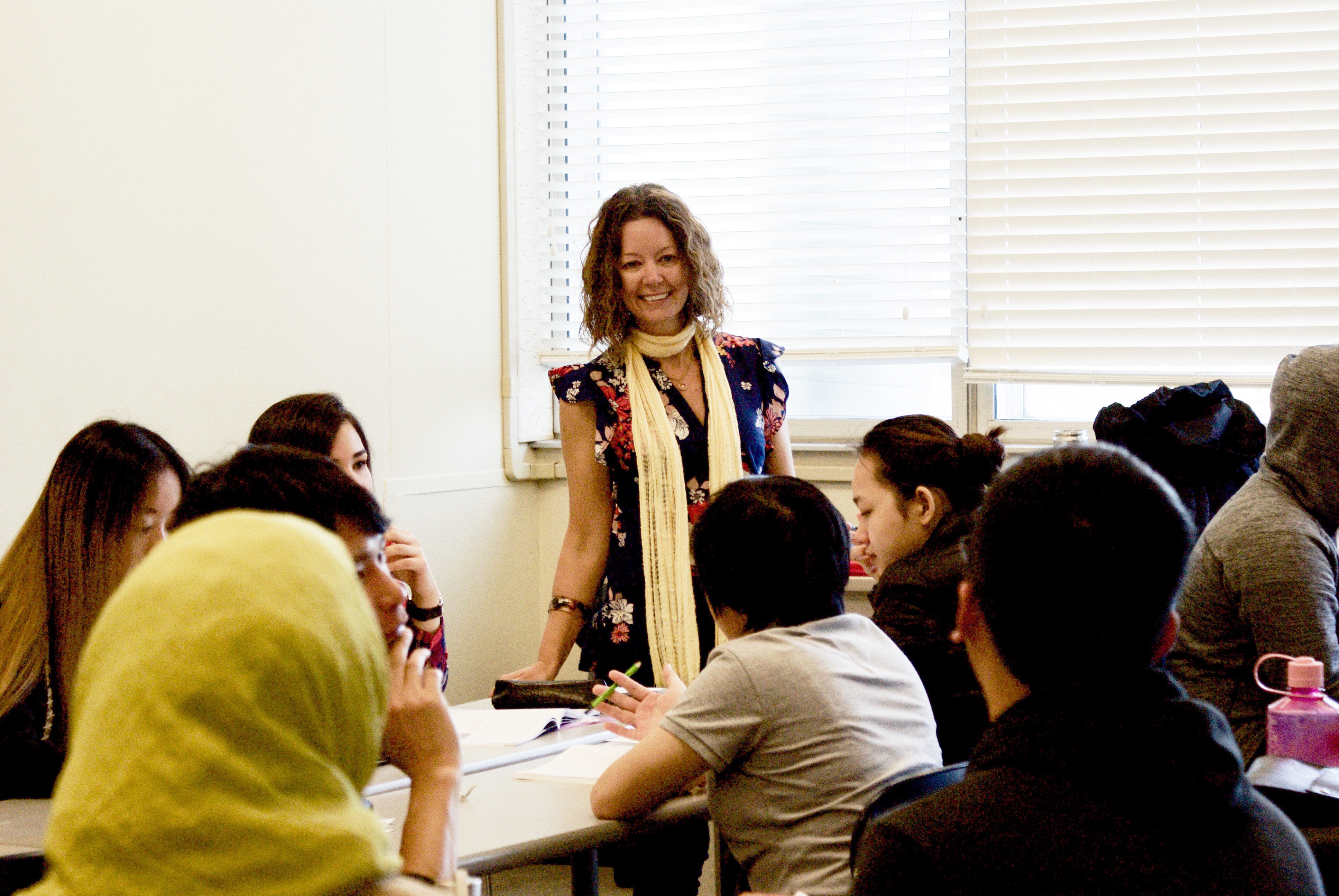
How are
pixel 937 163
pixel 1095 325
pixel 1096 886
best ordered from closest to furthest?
pixel 1096 886 → pixel 1095 325 → pixel 937 163

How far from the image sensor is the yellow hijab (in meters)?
0.62

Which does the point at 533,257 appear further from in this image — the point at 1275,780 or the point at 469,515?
the point at 1275,780

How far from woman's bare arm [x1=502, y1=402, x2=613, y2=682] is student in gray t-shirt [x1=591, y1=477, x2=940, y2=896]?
1109 mm

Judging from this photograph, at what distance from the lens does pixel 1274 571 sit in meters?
2.19

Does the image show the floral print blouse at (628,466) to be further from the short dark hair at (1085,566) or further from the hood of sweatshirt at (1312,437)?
the short dark hair at (1085,566)

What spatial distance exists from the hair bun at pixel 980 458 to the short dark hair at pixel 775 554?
0.62 metres

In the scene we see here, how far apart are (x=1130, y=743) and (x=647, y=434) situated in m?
1.92

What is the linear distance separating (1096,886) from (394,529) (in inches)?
73.9

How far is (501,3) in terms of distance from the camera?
3844mm

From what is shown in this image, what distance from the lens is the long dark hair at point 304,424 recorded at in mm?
2170

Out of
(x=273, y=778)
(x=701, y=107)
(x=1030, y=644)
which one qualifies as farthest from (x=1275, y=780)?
(x=701, y=107)

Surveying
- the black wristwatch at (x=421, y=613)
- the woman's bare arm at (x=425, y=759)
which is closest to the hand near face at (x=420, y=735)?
the woman's bare arm at (x=425, y=759)

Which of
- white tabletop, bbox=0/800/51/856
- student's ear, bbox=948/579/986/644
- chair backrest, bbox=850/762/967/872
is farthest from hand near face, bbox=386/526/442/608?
student's ear, bbox=948/579/986/644

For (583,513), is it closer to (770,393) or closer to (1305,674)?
(770,393)
